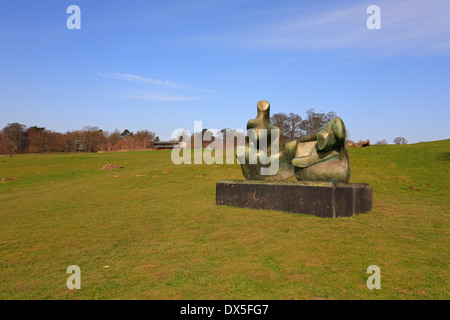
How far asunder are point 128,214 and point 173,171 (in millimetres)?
11610

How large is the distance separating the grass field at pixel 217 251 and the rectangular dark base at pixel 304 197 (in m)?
0.35

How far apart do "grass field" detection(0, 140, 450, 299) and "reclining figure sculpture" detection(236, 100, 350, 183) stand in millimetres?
1377

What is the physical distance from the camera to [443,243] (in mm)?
5738

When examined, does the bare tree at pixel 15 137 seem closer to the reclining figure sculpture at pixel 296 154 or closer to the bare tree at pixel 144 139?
the bare tree at pixel 144 139

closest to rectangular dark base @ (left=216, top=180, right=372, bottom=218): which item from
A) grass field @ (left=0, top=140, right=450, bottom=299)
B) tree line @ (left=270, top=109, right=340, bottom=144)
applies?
grass field @ (left=0, top=140, right=450, bottom=299)

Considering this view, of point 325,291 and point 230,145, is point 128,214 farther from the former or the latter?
point 230,145

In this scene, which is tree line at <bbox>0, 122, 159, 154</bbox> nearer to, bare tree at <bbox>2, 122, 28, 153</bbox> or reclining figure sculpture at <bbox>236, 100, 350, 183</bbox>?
bare tree at <bbox>2, 122, 28, 153</bbox>

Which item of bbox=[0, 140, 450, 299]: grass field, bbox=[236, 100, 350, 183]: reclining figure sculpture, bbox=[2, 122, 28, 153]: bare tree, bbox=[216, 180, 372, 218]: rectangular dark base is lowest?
bbox=[0, 140, 450, 299]: grass field

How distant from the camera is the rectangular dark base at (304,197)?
7863 millimetres

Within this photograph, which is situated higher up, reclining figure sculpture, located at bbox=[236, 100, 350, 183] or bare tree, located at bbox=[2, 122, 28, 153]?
bare tree, located at bbox=[2, 122, 28, 153]

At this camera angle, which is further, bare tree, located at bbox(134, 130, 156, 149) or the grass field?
bare tree, located at bbox(134, 130, 156, 149)

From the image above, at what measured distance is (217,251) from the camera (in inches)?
213

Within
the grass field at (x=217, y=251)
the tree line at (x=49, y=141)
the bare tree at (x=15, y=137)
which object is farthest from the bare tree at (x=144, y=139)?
the grass field at (x=217, y=251)

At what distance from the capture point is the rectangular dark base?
25.8ft
